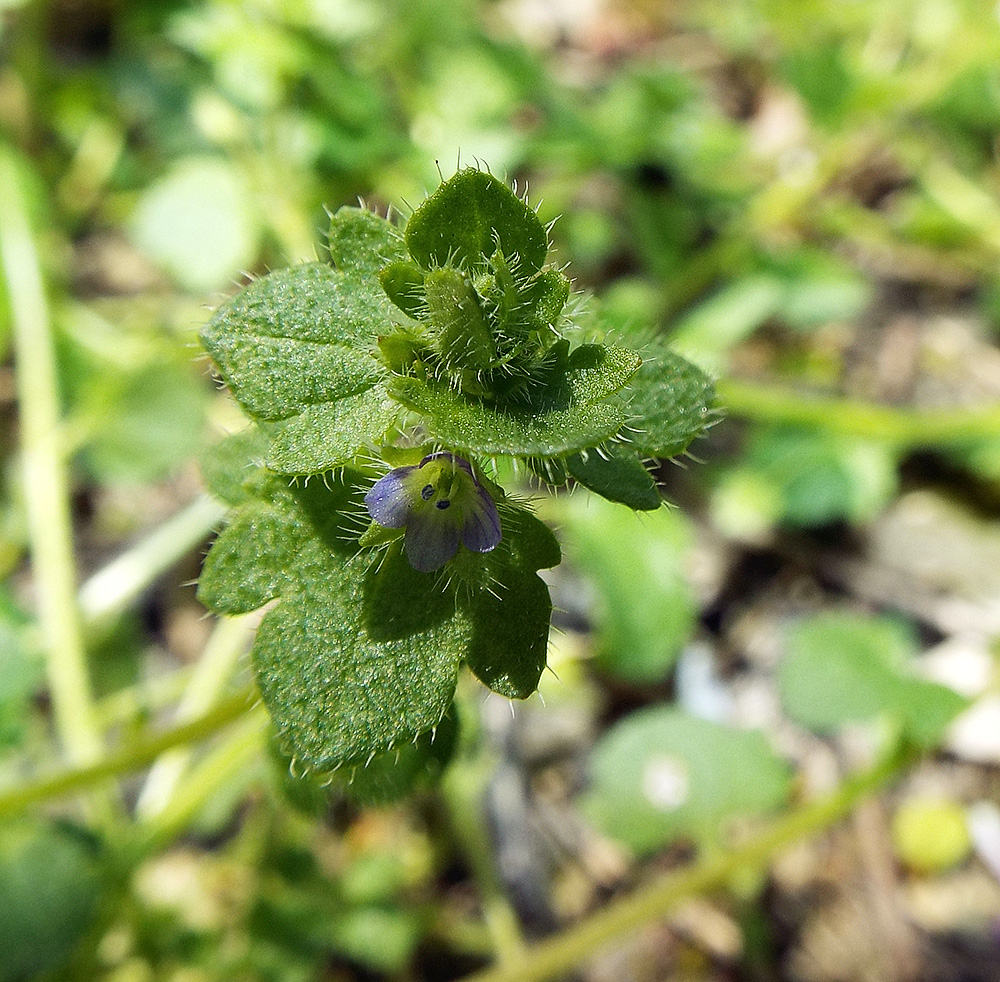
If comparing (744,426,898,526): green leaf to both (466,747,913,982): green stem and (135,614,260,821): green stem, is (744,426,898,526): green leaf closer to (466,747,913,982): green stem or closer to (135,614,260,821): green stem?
(466,747,913,982): green stem

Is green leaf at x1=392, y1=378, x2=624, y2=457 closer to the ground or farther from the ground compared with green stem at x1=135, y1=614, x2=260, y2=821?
farther from the ground

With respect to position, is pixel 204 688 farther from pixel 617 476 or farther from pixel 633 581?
pixel 617 476

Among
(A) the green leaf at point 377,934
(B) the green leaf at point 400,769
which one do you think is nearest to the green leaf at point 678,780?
(A) the green leaf at point 377,934

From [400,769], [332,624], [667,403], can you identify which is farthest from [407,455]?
[400,769]

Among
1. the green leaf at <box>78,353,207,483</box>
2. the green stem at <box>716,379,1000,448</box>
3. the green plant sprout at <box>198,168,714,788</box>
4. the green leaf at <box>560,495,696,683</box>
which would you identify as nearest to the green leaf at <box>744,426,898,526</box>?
the green stem at <box>716,379,1000,448</box>

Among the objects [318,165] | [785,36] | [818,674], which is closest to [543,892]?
[818,674]

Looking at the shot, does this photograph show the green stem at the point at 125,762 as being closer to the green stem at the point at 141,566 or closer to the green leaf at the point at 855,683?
the green stem at the point at 141,566

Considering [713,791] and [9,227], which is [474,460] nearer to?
[713,791]
